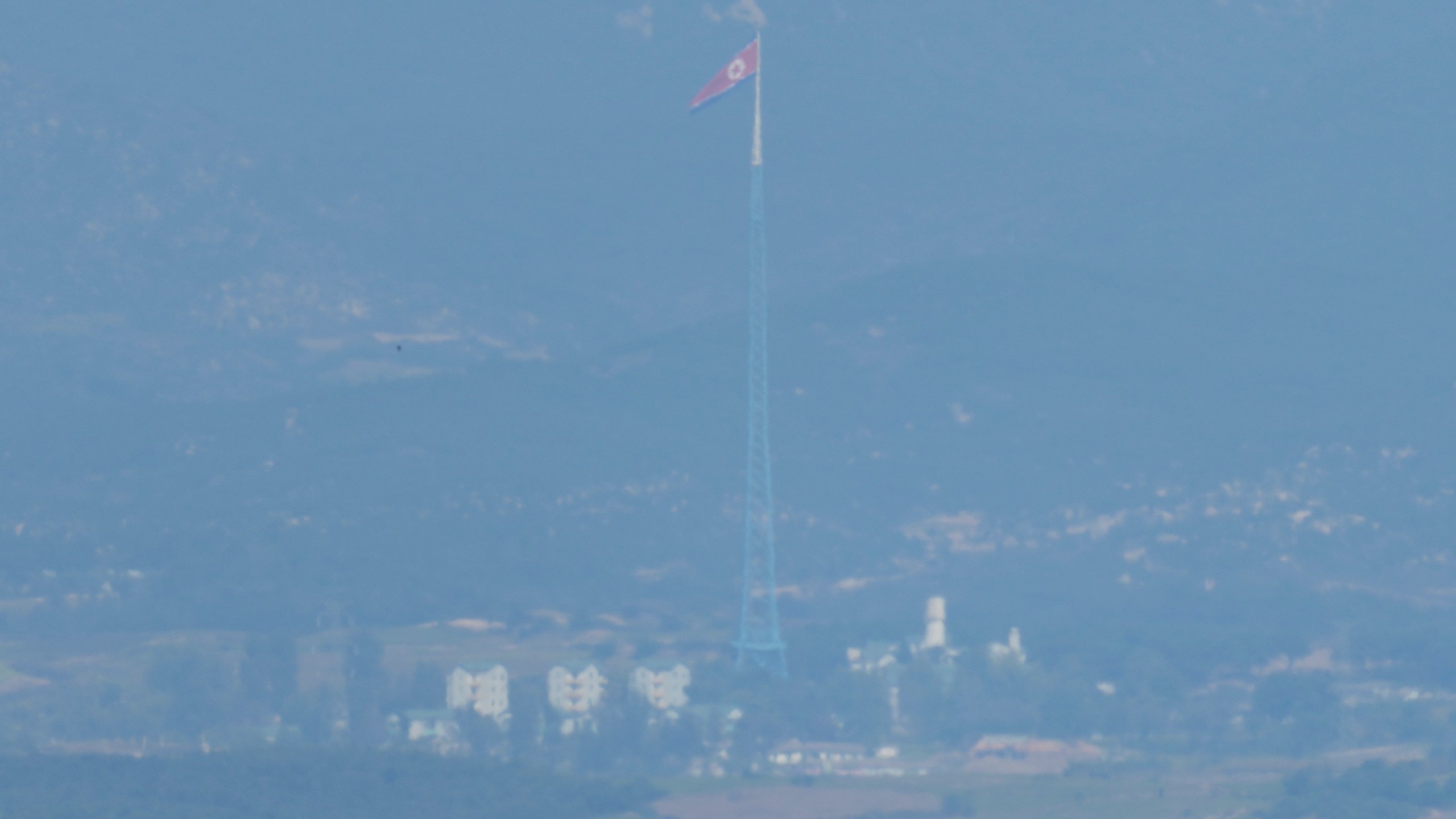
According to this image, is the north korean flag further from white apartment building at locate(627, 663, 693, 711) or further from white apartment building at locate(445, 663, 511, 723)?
white apartment building at locate(445, 663, 511, 723)

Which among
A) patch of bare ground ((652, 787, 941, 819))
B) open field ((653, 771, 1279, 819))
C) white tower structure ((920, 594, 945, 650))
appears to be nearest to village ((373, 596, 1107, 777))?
open field ((653, 771, 1279, 819))

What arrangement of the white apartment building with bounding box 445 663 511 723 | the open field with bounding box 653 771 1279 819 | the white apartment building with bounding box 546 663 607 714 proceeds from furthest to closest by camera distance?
1. the white apartment building with bounding box 546 663 607 714
2. the white apartment building with bounding box 445 663 511 723
3. the open field with bounding box 653 771 1279 819

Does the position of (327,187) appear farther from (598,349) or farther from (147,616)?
(147,616)

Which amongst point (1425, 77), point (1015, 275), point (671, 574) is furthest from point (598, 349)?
point (1425, 77)

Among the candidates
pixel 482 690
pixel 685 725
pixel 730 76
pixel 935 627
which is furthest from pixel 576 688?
pixel 730 76

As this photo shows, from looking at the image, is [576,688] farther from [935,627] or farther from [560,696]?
[935,627]

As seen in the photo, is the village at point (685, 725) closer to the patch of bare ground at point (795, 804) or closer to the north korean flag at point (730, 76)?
the patch of bare ground at point (795, 804)

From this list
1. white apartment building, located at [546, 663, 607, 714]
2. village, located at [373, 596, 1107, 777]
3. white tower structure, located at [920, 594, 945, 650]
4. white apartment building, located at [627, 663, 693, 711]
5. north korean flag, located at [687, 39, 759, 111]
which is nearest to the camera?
village, located at [373, 596, 1107, 777]

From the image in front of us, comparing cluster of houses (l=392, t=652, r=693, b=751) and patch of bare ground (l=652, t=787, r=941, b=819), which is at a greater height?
cluster of houses (l=392, t=652, r=693, b=751)
